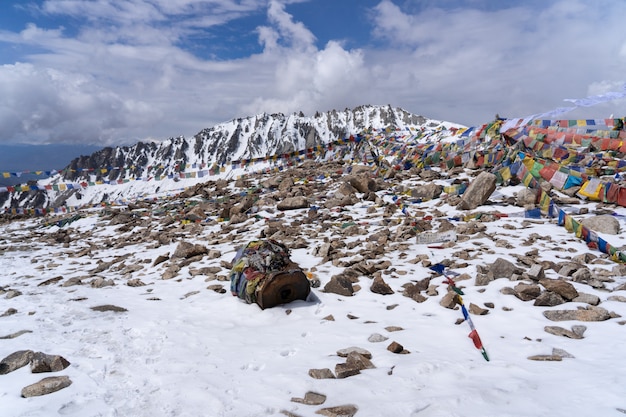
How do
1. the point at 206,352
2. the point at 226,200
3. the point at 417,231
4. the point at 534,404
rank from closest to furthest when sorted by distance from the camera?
the point at 534,404
the point at 206,352
the point at 417,231
the point at 226,200

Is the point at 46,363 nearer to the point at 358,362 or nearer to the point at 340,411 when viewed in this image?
the point at 340,411

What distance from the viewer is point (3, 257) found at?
12.8m

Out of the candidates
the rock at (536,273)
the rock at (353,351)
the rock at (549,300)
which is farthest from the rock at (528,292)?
the rock at (353,351)

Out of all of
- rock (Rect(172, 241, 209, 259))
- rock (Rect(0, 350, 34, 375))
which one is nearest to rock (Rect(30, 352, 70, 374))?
rock (Rect(0, 350, 34, 375))

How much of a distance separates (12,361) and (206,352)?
2.43 m

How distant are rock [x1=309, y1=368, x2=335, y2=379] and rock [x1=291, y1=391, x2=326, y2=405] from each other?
1.23ft

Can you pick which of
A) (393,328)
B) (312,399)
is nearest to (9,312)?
(312,399)

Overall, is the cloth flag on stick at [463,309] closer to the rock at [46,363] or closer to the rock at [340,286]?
the rock at [340,286]

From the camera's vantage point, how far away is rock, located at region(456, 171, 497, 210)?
1222 centimetres

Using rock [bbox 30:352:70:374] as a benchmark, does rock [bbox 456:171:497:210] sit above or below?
above

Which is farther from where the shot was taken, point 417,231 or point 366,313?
point 417,231

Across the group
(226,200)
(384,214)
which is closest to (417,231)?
(384,214)

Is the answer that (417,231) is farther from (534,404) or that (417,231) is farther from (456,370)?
(534,404)

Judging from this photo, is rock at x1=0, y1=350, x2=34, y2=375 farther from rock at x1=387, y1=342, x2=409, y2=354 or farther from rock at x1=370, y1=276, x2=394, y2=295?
rock at x1=370, y1=276, x2=394, y2=295
